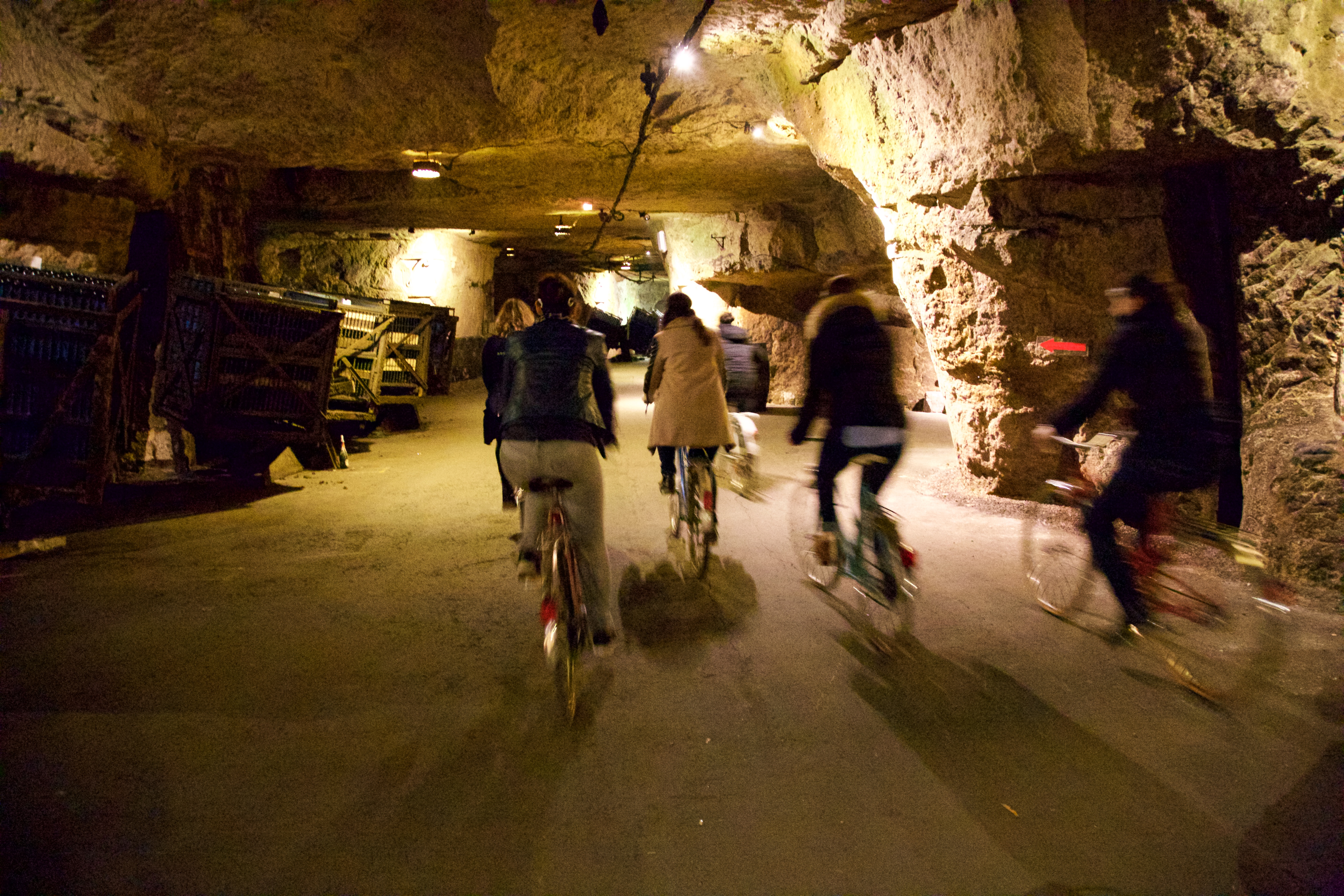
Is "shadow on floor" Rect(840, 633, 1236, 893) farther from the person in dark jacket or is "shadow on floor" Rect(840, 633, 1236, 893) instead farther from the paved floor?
the person in dark jacket

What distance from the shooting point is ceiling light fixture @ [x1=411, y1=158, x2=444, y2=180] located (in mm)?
10547

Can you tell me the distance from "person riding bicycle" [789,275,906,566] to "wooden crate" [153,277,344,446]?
20.0 ft

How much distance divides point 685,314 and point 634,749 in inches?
141

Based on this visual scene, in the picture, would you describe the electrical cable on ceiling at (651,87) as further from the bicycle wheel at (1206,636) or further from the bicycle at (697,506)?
the bicycle wheel at (1206,636)

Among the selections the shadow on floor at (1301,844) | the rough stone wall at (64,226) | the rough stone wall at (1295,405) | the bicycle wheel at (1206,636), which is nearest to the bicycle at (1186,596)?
the bicycle wheel at (1206,636)

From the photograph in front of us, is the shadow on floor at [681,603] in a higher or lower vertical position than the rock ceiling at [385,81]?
lower

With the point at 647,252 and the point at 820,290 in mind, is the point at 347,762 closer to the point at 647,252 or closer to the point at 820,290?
the point at 820,290

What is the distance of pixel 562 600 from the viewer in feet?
11.1

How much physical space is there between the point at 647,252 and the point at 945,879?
2732 centimetres

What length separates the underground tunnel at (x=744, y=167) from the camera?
5207 millimetres

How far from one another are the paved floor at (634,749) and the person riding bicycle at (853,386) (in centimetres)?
99

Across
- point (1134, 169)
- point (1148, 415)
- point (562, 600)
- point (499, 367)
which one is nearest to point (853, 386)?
point (1148, 415)

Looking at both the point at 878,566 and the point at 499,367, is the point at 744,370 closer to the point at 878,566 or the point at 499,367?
the point at 499,367

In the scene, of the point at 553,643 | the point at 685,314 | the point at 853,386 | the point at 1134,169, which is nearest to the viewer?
the point at 553,643
